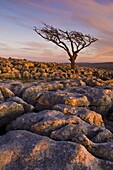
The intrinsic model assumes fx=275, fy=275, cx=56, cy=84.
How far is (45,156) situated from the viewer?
302 inches

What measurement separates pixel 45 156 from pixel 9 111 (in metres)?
4.59

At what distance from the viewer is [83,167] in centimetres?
738

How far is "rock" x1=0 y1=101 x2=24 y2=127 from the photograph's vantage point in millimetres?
11648

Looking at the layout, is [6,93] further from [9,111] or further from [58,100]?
[9,111]

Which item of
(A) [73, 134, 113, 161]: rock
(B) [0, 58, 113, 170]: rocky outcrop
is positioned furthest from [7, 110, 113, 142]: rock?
(A) [73, 134, 113, 161]: rock

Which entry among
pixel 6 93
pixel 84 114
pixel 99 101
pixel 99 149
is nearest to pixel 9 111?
pixel 84 114

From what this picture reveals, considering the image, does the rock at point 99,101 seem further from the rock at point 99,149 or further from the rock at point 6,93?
the rock at point 99,149

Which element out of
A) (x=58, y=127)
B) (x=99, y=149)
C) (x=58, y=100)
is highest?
A: (x=58, y=100)

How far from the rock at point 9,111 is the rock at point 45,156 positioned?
348cm

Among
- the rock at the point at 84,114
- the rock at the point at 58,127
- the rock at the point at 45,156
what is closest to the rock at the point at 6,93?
the rock at the point at 84,114

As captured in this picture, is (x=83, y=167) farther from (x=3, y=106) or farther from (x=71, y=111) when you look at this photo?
(x=3, y=106)

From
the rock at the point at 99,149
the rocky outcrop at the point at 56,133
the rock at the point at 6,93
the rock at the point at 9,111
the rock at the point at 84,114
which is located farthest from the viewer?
the rock at the point at 6,93

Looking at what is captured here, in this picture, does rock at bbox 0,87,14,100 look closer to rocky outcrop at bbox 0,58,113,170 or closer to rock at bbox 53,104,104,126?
rocky outcrop at bbox 0,58,113,170

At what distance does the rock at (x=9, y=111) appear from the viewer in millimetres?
11648
